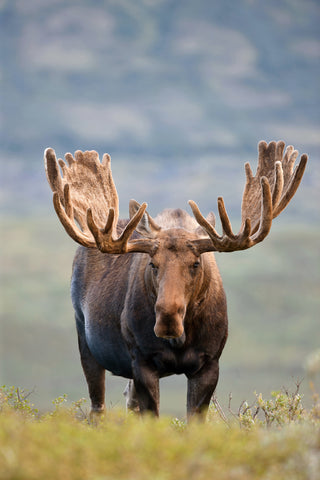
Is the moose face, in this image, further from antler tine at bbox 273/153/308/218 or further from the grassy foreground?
the grassy foreground

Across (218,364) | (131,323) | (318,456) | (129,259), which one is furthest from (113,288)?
(318,456)

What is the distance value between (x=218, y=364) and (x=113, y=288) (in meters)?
1.67

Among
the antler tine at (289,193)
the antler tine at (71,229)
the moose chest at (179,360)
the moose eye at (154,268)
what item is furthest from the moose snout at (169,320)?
the antler tine at (289,193)

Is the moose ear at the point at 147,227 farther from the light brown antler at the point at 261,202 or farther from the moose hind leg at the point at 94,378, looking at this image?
the moose hind leg at the point at 94,378

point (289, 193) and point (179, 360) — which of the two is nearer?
point (179, 360)

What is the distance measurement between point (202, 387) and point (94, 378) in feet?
8.48

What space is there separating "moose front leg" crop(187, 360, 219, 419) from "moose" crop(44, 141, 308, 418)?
10mm

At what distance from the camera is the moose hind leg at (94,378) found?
9195mm

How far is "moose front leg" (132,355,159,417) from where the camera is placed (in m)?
6.95

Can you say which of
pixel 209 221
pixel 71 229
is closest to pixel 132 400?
pixel 71 229

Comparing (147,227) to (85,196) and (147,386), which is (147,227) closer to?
(147,386)

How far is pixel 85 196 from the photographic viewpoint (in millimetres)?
8820

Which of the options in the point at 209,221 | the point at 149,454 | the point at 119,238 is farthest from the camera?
the point at 209,221

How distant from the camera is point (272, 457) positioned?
3762 millimetres
